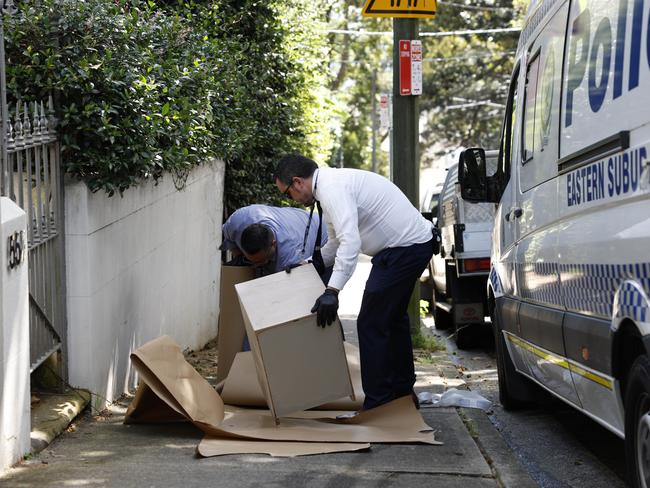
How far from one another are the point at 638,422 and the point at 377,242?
2641 mm

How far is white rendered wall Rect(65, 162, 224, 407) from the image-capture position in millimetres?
6137

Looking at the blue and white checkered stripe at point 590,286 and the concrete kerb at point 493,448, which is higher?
the blue and white checkered stripe at point 590,286

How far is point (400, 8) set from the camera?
9.67 metres

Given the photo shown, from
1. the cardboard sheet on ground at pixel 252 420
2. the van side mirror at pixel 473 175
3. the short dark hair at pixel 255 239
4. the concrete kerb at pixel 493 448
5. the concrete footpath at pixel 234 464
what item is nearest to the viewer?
the concrete footpath at pixel 234 464

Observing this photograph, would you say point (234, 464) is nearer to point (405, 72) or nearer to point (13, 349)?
point (13, 349)

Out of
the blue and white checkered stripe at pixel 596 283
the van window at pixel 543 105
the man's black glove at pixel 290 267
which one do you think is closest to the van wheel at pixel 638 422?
the blue and white checkered stripe at pixel 596 283

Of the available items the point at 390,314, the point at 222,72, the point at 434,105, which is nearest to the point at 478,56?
the point at 434,105

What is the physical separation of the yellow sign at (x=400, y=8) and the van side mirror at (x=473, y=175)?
2792mm

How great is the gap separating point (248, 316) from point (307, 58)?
9.00 metres

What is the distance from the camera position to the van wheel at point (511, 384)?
276 inches

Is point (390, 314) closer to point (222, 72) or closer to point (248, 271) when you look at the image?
point (248, 271)

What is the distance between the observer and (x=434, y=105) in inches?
1866

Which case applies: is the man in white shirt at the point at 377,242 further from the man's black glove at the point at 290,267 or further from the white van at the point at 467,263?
the white van at the point at 467,263

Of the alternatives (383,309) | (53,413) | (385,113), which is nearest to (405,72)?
(383,309)
